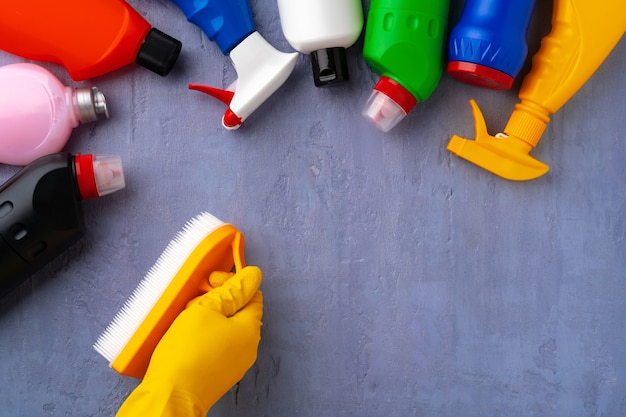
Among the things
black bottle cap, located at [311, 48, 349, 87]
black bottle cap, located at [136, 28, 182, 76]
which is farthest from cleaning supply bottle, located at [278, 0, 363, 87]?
black bottle cap, located at [136, 28, 182, 76]

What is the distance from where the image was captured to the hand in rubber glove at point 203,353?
58 centimetres

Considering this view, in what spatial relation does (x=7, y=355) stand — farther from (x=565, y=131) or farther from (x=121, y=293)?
(x=565, y=131)

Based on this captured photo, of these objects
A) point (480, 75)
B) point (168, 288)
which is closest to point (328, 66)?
point (480, 75)

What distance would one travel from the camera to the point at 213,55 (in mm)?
672

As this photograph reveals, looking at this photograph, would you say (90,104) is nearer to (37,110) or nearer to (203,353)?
(37,110)

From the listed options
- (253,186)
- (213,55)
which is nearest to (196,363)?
(253,186)

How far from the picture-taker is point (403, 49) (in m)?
0.62

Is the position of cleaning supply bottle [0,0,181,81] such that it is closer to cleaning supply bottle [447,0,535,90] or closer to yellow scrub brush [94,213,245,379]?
yellow scrub brush [94,213,245,379]

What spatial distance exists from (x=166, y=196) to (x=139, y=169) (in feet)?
0.13

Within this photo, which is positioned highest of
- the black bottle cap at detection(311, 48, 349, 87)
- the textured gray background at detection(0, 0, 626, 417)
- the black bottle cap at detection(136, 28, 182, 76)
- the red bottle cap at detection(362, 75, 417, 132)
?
the black bottle cap at detection(136, 28, 182, 76)

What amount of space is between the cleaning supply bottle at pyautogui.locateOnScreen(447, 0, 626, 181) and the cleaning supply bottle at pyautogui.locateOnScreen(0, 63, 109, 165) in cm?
36

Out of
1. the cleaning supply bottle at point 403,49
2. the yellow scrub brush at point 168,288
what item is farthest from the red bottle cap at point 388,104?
the yellow scrub brush at point 168,288

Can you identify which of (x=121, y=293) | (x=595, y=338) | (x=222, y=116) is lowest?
(x=595, y=338)

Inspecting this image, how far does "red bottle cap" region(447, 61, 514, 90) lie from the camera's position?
2.03 ft
